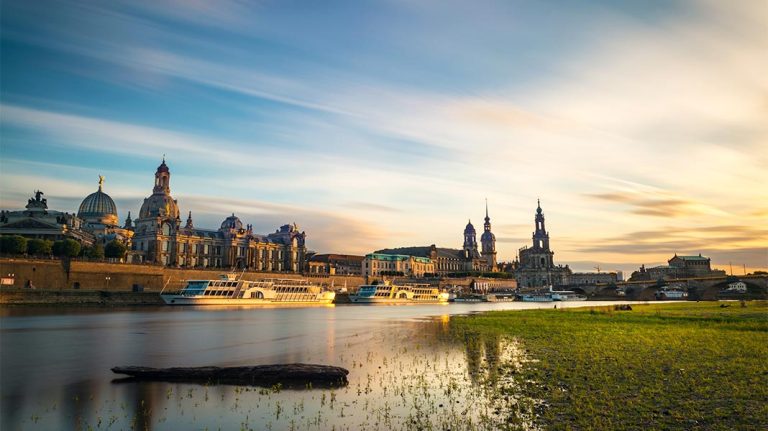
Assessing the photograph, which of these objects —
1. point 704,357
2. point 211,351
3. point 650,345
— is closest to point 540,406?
point 704,357

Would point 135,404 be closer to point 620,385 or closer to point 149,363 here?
point 149,363

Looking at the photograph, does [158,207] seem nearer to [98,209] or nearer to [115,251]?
[98,209]

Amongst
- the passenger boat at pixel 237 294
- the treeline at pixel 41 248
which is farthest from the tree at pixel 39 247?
the passenger boat at pixel 237 294

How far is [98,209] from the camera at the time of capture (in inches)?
5792

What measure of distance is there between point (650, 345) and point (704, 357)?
14.6 feet

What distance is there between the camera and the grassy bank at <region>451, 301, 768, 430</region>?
44.2ft

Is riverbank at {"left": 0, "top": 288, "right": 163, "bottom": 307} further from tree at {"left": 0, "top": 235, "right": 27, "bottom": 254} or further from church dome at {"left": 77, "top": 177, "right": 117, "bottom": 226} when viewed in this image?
church dome at {"left": 77, "top": 177, "right": 117, "bottom": 226}

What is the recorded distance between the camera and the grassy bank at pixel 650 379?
13469mm

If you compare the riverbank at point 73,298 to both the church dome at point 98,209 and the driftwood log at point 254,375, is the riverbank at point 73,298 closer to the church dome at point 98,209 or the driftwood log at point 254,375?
the driftwood log at point 254,375

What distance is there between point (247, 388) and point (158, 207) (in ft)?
447

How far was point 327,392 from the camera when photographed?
1844 cm

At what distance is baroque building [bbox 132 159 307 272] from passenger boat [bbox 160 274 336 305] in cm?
3887

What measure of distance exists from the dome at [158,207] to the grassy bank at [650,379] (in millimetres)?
128626

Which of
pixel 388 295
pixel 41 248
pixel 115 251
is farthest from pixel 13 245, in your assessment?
pixel 388 295
